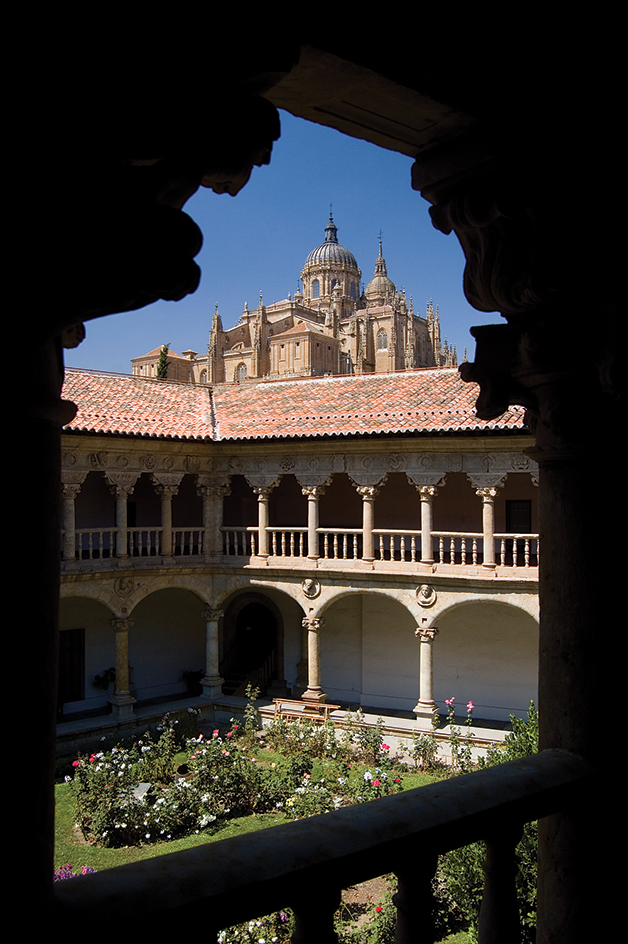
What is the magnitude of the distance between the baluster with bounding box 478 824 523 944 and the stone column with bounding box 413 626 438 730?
14318 mm

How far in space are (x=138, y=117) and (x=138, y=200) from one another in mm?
168

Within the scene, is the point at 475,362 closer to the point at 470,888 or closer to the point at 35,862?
the point at 35,862

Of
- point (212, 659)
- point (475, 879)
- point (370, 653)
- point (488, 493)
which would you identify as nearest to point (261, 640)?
point (212, 659)

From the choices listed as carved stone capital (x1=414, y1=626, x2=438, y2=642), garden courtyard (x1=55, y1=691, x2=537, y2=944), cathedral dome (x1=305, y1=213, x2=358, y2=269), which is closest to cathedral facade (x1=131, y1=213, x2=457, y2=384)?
cathedral dome (x1=305, y1=213, x2=358, y2=269)

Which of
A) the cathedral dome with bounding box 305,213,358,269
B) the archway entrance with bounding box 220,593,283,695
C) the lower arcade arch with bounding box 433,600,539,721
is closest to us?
the lower arcade arch with bounding box 433,600,539,721

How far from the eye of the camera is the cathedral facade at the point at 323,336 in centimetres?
6094

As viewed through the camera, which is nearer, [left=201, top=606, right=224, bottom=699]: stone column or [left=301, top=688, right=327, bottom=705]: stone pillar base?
[left=301, top=688, right=327, bottom=705]: stone pillar base

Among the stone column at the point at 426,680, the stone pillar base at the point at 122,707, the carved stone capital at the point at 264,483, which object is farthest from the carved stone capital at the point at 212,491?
the stone column at the point at 426,680

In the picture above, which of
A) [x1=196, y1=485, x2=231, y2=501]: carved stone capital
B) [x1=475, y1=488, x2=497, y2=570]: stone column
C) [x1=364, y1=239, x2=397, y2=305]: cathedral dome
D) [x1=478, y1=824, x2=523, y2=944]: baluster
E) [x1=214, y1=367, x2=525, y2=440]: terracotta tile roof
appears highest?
[x1=364, y1=239, x2=397, y2=305]: cathedral dome

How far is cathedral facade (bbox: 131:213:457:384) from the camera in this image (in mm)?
60938

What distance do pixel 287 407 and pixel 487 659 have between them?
Answer: 7524 millimetres

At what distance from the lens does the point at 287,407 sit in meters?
18.7

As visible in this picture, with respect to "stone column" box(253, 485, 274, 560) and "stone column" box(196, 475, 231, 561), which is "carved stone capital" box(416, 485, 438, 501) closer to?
"stone column" box(253, 485, 274, 560)

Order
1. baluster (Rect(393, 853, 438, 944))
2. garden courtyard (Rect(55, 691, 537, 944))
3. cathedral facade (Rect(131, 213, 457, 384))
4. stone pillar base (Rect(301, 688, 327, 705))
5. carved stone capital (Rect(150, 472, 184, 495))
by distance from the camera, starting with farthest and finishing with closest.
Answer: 1. cathedral facade (Rect(131, 213, 457, 384))
2. carved stone capital (Rect(150, 472, 184, 495))
3. stone pillar base (Rect(301, 688, 327, 705))
4. garden courtyard (Rect(55, 691, 537, 944))
5. baluster (Rect(393, 853, 438, 944))
